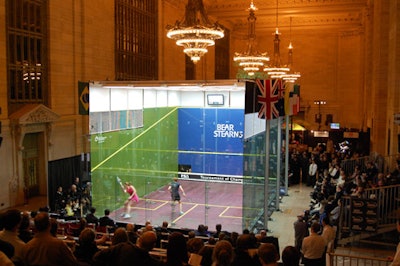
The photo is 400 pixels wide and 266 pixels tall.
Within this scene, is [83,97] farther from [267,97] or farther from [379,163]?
[379,163]

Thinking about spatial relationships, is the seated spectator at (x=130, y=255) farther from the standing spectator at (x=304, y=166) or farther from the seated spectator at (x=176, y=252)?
the standing spectator at (x=304, y=166)

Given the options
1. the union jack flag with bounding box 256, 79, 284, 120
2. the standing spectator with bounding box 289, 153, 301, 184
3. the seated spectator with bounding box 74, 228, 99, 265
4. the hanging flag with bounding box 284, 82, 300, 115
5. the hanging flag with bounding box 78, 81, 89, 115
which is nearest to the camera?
the seated spectator with bounding box 74, 228, 99, 265

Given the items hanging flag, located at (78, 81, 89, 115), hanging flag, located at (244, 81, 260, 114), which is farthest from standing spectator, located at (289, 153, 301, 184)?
hanging flag, located at (78, 81, 89, 115)

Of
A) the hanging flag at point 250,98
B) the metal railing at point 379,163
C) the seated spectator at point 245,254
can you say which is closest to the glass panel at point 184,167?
the hanging flag at point 250,98

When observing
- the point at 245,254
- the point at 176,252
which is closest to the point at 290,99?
the point at 245,254

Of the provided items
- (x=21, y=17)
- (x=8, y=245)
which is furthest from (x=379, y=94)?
(x=8, y=245)

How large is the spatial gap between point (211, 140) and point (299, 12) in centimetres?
1786

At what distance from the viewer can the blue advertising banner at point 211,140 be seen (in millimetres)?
19094

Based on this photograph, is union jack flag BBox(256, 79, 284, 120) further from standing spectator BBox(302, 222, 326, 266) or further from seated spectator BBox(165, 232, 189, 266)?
seated spectator BBox(165, 232, 189, 266)

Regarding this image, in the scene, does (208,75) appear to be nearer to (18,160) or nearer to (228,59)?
(228,59)

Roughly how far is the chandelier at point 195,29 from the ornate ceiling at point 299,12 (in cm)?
2042

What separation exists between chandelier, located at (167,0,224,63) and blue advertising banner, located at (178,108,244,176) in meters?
6.81

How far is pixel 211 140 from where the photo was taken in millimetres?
19828

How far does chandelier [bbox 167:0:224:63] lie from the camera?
1147 cm
